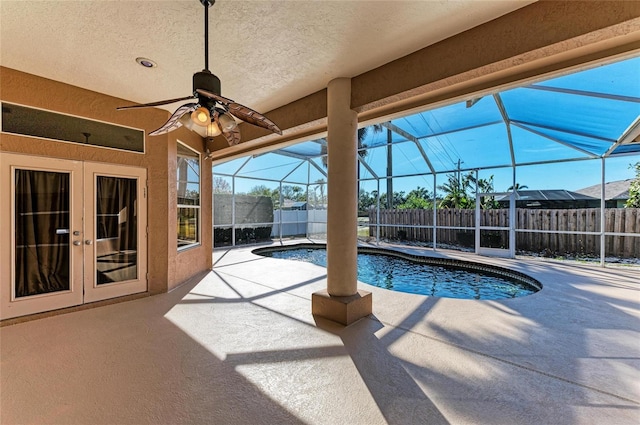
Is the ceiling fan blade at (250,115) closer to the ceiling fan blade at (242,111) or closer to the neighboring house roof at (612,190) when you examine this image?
the ceiling fan blade at (242,111)

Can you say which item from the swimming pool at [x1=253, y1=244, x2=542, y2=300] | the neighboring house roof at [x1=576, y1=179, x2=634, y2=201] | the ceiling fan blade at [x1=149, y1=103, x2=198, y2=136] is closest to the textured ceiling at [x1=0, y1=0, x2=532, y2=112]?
the ceiling fan blade at [x1=149, y1=103, x2=198, y2=136]

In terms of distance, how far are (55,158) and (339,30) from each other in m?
3.77

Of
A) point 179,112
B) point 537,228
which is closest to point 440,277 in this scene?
point 537,228

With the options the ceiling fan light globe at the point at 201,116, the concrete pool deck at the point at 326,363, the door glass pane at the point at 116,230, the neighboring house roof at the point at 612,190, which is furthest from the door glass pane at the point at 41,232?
the neighboring house roof at the point at 612,190

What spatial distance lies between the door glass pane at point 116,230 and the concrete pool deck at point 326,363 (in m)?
0.54

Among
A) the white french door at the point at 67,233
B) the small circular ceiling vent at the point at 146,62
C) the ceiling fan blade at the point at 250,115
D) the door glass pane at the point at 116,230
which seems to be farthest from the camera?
the door glass pane at the point at 116,230

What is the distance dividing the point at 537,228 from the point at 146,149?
10.1m

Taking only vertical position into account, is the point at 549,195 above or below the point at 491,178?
below

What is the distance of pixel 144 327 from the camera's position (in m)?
3.12

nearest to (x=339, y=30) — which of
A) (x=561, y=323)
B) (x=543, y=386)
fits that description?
(x=543, y=386)

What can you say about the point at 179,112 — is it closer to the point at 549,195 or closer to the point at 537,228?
the point at 537,228

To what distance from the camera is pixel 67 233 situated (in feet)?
11.9

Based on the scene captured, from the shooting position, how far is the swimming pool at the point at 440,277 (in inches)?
200

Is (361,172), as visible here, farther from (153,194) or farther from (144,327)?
(144,327)
